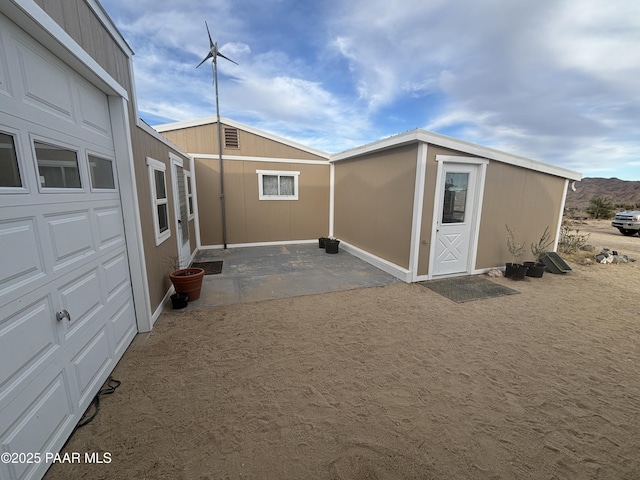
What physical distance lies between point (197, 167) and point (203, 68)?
8.31 feet

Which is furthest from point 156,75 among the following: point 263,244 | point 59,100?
point 59,100

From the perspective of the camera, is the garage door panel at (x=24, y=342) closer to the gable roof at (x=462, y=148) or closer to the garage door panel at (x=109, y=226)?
the garage door panel at (x=109, y=226)

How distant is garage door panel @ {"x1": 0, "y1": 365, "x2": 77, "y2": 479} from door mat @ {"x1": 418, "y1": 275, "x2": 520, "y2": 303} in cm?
452

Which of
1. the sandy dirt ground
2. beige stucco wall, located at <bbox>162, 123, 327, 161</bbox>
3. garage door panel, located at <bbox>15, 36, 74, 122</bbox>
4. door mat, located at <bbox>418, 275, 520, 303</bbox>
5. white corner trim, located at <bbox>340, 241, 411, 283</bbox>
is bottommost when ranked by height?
the sandy dirt ground

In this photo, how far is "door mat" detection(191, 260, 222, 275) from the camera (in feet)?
17.0

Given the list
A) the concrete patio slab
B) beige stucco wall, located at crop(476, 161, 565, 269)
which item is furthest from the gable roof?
the concrete patio slab

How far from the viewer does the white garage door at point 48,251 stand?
4.13 feet

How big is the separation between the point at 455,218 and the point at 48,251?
18.4 feet

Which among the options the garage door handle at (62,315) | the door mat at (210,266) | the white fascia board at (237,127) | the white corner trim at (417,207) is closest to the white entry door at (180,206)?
the door mat at (210,266)

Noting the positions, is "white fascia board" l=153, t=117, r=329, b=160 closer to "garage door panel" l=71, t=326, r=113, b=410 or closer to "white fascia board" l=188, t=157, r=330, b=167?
"white fascia board" l=188, t=157, r=330, b=167

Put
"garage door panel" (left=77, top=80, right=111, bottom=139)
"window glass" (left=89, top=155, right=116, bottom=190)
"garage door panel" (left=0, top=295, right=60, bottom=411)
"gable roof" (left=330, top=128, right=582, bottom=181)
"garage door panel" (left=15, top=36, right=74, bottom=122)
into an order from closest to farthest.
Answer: "garage door panel" (left=0, top=295, right=60, bottom=411), "garage door panel" (left=15, top=36, right=74, bottom=122), "garage door panel" (left=77, top=80, right=111, bottom=139), "window glass" (left=89, top=155, right=116, bottom=190), "gable roof" (left=330, top=128, right=582, bottom=181)

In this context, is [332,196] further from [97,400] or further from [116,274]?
[97,400]

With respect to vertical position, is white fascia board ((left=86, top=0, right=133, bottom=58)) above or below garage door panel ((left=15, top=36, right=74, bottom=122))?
above

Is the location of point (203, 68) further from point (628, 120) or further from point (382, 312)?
point (628, 120)
